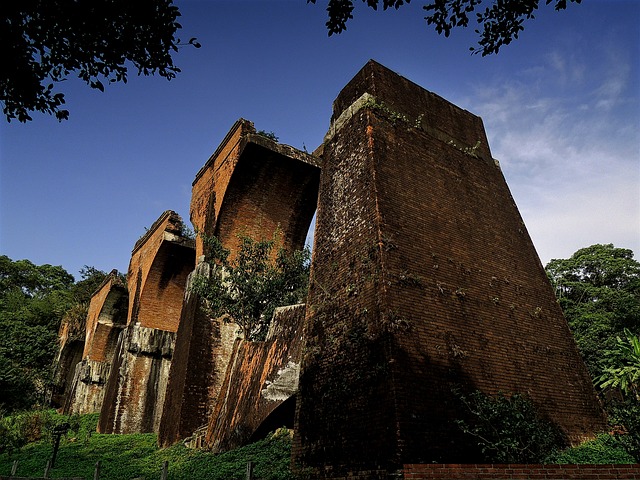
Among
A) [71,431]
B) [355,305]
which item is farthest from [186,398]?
[71,431]

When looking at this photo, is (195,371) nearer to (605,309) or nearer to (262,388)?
(262,388)

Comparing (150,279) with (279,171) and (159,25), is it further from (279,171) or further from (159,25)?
(159,25)

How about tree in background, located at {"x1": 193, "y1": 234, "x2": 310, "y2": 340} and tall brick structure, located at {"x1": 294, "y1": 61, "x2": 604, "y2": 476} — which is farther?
tree in background, located at {"x1": 193, "y1": 234, "x2": 310, "y2": 340}

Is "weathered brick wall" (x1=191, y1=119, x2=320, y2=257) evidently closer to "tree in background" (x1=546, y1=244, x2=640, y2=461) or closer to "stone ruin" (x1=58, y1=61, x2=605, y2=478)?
"stone ruin" (x1=58, y1=61, x2=605, y2=478)

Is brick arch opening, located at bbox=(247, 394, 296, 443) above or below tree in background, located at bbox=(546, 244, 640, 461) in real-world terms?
below

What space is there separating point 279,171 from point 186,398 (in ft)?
22.0

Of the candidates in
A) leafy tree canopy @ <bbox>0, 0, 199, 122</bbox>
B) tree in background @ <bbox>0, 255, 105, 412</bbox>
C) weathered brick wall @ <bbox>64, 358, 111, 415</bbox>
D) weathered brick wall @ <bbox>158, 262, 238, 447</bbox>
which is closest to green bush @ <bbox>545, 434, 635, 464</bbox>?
leafy tree canopy @ <bbox>0, 0, 199, 122</bbox>

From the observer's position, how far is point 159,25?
487 centimetres

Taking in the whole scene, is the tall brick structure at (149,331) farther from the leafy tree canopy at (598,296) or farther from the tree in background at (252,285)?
the leafy tree canopy at (598,296)

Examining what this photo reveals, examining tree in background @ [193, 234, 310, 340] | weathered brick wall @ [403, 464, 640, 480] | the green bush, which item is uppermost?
tree in background @ [193, 234, 310, 340]

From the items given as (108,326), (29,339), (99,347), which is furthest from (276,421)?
(29,339)

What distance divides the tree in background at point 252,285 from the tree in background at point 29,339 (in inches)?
550

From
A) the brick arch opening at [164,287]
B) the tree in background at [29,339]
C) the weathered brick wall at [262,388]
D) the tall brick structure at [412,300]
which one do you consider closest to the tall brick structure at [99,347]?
the tree in background at [29,339]

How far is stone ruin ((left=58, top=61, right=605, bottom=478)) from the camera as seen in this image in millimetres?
5926
